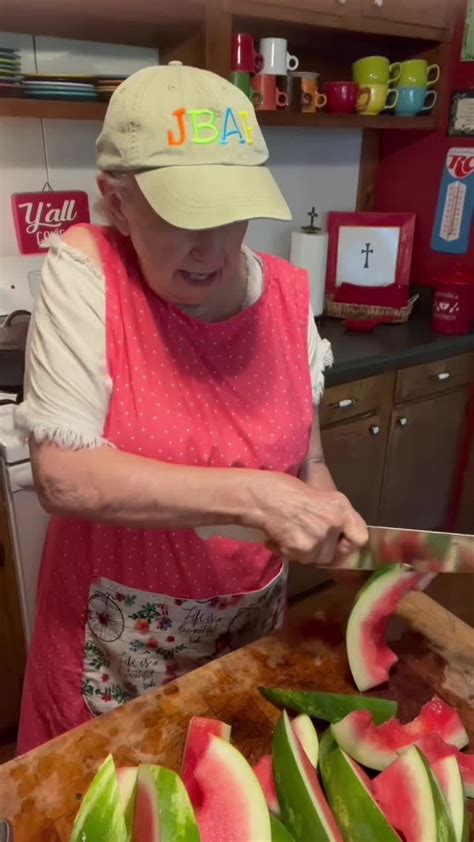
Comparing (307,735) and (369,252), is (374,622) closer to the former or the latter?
(307,735)

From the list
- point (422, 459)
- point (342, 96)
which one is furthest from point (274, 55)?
point (422, 459)

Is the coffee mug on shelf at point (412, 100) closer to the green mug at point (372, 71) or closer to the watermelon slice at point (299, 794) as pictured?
the green mug at point (372, 71)

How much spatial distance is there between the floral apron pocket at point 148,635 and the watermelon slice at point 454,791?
38 centimetres

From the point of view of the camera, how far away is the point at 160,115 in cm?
78

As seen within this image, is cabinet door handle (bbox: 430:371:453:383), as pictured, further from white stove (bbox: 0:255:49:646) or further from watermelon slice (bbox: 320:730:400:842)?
watermelon slice (bbox: 320:730:400:842)

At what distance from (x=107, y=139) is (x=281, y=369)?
0.41 meters

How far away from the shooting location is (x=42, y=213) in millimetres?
2096

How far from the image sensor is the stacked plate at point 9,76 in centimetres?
171

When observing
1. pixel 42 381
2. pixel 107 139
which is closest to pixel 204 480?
pixel 42 381

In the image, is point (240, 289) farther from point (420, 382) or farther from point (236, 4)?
point (420, 382)

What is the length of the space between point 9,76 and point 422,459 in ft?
6.00

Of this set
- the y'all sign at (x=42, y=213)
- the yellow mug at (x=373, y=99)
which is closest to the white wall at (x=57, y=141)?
the y'all sign at (x=42, y=213)

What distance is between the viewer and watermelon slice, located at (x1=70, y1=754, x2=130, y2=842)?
66cm

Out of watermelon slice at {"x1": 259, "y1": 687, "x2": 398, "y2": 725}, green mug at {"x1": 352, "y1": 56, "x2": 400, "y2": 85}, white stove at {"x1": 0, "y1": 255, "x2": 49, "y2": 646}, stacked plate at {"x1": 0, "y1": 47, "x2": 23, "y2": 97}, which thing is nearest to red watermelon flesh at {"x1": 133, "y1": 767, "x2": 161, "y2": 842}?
watermelon slice at {"x1": 259, "y1": 687, "x2": 398, "y2": 725}
